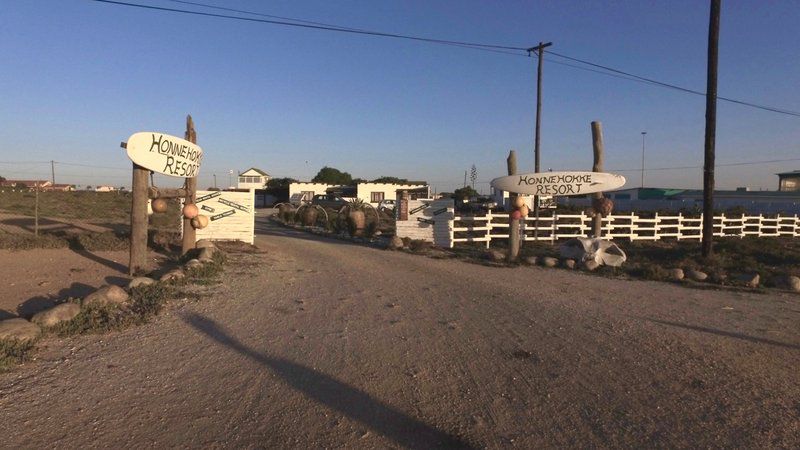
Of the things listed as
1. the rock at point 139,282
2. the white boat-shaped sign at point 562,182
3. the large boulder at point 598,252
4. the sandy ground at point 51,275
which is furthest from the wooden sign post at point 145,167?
the large boulder at point 598,252

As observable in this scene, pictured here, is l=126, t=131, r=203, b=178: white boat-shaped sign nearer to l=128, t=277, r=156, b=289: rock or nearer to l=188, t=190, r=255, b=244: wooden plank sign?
l=128, t=277, r=156, b=289: rock

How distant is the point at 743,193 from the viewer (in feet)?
207

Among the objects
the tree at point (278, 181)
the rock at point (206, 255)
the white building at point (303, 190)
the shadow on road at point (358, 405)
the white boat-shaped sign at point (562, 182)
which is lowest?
the shadow on road at point (358, 405)

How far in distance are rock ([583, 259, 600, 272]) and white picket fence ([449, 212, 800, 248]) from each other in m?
5.25

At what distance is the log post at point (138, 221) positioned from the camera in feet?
34.0

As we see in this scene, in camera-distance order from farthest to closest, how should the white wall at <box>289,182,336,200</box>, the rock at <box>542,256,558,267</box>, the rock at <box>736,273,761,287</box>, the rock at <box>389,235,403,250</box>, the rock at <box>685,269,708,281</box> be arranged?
the white wall at <box>289,182,336,200</box> → the rock at <box>389,235,403,250</box> → the rock at <box>542,256,558,267</box> → the rock at <box>685,269,708,281</box> → the rock at <box>736,273,761,287</box>

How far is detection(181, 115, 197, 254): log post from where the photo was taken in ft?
42.9

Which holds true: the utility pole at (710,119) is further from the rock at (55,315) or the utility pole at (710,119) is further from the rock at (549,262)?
the rock at (55,315)

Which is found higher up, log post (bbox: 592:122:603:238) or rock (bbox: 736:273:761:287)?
log post (bbox: 592:122:603:238)

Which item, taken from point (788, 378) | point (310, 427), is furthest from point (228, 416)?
point (788, 378)

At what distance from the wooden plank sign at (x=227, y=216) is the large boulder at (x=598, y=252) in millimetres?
9654

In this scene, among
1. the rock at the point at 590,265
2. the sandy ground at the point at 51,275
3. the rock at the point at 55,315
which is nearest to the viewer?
the rock at the point at 55,315

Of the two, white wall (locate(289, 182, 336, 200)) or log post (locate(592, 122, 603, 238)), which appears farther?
white wall (locate(289, 182, 336, 200))

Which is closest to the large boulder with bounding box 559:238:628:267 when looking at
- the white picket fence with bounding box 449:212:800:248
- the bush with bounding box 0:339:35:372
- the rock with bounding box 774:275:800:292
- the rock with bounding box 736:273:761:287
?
the rock with bounding box 736:273:761:287
